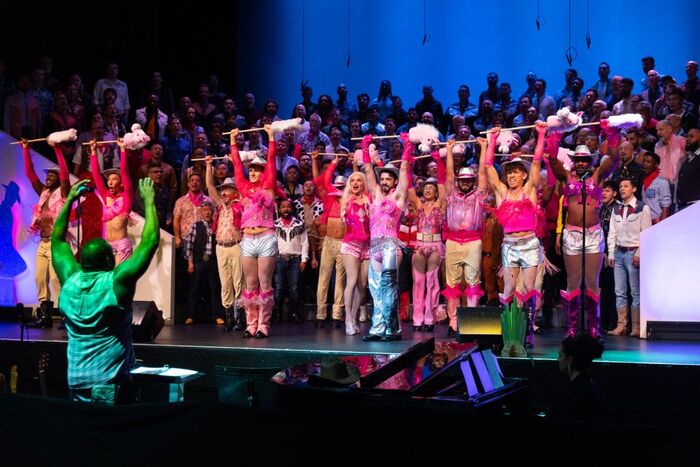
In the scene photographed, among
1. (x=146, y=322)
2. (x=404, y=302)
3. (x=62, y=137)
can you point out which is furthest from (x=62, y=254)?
(x=404, y=302)

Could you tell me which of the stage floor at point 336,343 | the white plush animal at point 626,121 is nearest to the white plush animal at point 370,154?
the stage floor at point 336,343

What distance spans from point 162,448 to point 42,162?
834 centimetres

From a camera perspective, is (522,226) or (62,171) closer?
(522,226)

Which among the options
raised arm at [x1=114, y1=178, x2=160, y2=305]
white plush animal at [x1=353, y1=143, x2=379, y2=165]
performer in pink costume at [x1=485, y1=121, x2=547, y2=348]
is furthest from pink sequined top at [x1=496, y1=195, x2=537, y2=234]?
raised arm at [x1=114, y1=178, x2=160, y2=305]

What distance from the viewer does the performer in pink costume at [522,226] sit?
8.70 m

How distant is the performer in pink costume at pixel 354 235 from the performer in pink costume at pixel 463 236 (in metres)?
0.93

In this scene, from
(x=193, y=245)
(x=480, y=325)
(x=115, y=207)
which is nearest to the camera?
(x=480, y=325)

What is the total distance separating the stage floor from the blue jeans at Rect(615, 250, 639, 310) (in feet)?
1.66

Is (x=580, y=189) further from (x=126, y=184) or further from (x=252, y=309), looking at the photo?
(x=126, y=184)

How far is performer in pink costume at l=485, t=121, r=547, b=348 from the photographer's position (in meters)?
8.70

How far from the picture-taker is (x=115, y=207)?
392 inches

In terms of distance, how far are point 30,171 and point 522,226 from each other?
A: 226 inches

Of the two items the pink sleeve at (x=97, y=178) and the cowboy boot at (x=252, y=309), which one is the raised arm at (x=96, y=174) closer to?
the pink sleeve at (x=97, y=178)

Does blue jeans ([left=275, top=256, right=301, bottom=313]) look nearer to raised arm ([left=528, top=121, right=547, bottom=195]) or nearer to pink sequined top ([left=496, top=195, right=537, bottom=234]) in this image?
pink sequined top ([left=496, top=195, right=537, bottom=234])
